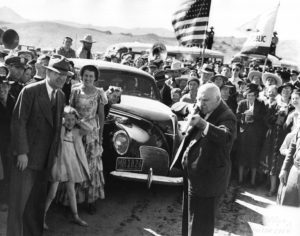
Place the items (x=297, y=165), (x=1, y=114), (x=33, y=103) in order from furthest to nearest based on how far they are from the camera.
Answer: (x=1, y=114)
(x=297, y=165)
(x=33, y=103)

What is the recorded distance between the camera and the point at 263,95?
754cm

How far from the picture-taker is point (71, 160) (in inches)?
181

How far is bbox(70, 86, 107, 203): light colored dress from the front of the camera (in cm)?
489

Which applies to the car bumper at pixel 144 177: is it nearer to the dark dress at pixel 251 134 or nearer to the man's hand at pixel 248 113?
the dark dress at pixel 251 134

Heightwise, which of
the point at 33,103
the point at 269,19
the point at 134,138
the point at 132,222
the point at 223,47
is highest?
the point at 223,47

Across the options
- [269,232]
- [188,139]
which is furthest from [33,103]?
[269,232]

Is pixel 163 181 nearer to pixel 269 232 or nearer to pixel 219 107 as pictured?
pixel 269 232

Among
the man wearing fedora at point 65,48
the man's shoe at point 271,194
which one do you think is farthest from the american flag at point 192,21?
the man's shoe at point 271,194

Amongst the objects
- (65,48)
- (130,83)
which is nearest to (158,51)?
(65,48)

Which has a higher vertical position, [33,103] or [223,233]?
[33,103]

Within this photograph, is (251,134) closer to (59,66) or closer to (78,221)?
(78,221)

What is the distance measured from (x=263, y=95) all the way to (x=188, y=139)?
412 cm

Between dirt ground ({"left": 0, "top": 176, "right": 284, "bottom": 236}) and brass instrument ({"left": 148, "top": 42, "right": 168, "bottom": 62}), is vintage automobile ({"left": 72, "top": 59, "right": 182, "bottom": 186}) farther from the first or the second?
brass instrument ({"left": 148, "top": 42, "right": 168, "bottom": 62})

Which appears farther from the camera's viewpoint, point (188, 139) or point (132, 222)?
point (132, 222)
